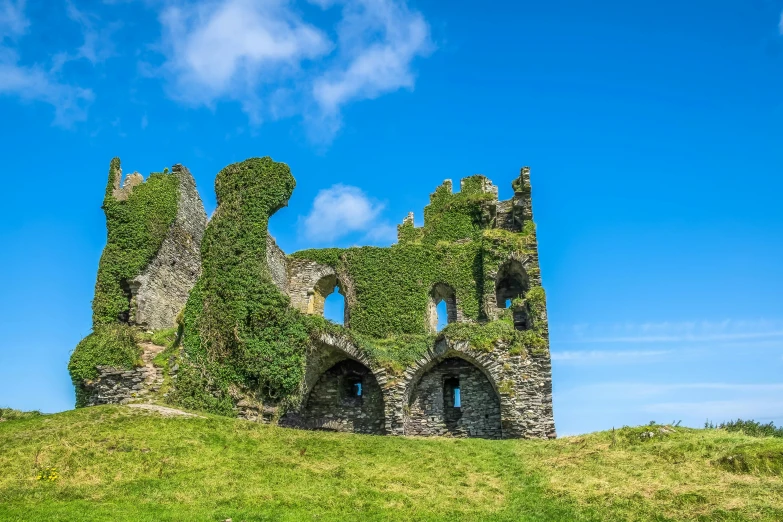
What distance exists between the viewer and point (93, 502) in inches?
563

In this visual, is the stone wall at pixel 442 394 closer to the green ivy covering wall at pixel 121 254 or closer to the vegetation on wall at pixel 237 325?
the vegetation on wall at pixel 237 325

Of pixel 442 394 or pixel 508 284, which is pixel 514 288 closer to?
pixel 508 284

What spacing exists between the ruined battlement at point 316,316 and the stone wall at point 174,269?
0.31 feet

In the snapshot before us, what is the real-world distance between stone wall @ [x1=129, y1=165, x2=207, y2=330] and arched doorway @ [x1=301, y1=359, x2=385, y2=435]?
28.0 feet

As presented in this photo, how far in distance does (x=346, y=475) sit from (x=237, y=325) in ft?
33.8

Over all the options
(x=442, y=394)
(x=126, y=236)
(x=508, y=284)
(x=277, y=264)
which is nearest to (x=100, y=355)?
(x=126, y=236)

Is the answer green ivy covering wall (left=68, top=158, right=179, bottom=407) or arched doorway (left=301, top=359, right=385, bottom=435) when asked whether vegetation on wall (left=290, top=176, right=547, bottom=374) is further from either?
green ivy covering wall (left=68, top=158, right=179, bottom=407)

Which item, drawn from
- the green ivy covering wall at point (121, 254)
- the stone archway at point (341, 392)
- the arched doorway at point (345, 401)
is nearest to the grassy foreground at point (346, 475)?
the green ivy covering wall at point (121, 254)

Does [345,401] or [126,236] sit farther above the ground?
[126,236]

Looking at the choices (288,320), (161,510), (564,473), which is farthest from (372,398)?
(161,510)

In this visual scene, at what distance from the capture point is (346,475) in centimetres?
1755

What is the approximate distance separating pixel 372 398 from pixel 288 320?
216 inches

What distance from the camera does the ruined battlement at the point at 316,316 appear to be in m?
25.8

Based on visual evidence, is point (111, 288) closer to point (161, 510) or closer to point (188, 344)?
point (188, 344)
